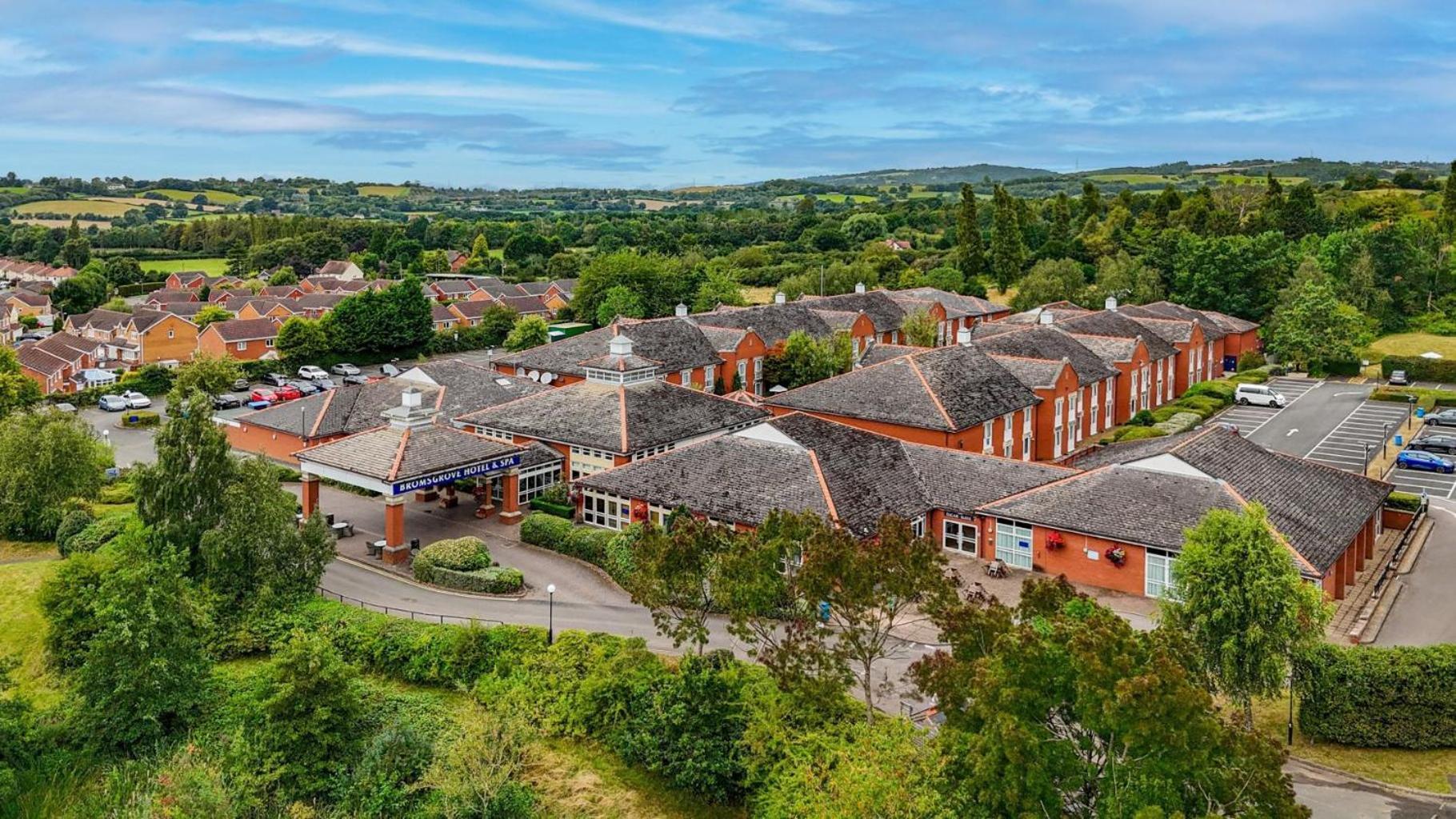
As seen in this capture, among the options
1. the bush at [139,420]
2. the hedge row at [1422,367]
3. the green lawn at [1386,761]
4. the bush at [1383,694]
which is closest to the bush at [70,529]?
the bush at [139,420]

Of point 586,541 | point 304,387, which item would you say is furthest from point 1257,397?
point 304,387

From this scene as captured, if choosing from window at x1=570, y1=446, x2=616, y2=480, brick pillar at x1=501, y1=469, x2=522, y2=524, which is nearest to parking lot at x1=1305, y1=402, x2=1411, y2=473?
window at x1=570, y1=446, x2=616, y2=480

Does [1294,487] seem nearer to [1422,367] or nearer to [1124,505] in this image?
[1124,505]

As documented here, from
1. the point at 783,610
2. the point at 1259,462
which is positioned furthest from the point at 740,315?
the point at 783,610

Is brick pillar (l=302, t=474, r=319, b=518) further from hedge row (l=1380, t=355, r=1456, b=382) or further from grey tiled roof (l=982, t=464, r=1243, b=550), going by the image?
hedge row (l=1380, t=355, r=1456, b=382)

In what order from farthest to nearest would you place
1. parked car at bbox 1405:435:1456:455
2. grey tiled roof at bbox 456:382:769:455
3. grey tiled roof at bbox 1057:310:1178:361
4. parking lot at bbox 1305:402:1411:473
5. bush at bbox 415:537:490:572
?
grey tiled roof at bbox 1057:310:1178:361
parked car at bbox 1405:435:1456:455
parking lot at bbox 1305:402:1411:473
grey tiled roof at bbox 456:382:769:455
bush at bbox 415:537:490:572

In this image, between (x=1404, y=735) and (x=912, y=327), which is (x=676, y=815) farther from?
(x=912, y=327)
